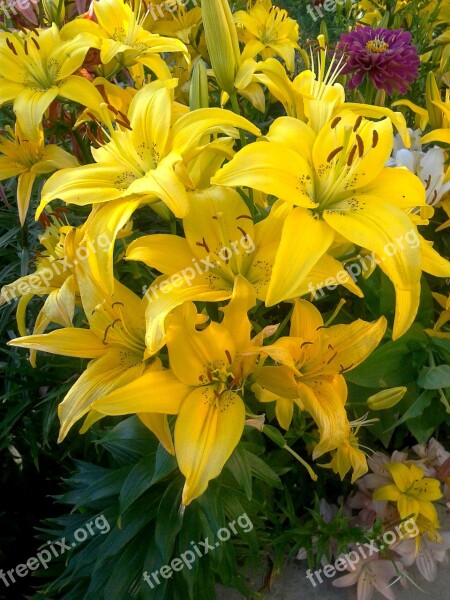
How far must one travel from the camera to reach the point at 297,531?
0.91m

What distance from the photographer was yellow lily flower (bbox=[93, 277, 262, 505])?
533 mm

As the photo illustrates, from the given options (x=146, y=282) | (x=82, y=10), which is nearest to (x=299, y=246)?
(x=146, y=282)

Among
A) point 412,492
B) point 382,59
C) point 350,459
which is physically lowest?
point 412,492

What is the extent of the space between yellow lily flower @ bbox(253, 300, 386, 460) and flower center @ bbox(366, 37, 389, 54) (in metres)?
0.55

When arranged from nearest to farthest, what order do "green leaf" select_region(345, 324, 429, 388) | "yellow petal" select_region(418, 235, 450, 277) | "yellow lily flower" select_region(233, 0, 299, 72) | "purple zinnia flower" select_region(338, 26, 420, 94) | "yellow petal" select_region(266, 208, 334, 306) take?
1. "yellow petal" select_region(266, 208, 334, 306)
2. "yellow petal" select_region(418, 235, 450, 277)
3. "green leaf" select_region(345, 324, 429, 388)
4. "purple zinnia flower" select_region(338, 26, 420, 94)
5. "yellow lily flower" select_region(233, 0, 299, 72)

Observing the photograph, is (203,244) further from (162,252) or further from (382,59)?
(382,59)

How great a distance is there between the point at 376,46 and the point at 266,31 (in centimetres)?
26

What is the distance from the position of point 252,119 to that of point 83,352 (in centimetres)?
76

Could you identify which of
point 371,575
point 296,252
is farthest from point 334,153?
point 371,575

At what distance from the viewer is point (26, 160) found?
925 millimetres

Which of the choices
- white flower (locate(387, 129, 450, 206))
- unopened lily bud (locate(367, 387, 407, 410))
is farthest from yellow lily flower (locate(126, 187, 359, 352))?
white flower (locate(387, 129, 450, 206))

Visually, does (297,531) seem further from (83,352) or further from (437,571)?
(83,352)

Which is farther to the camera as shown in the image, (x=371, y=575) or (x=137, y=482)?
(x=371, y=575)

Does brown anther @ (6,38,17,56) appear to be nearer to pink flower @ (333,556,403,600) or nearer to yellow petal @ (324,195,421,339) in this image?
yellow petal @ (324,195,421,339)
